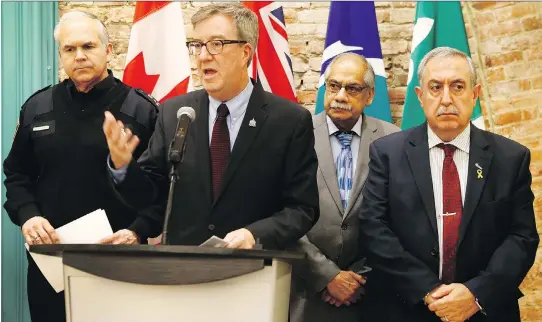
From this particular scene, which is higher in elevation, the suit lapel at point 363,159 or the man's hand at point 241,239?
the suit lapel at point 363,159

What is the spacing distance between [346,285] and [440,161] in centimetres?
62

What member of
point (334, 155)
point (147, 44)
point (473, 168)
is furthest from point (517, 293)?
point (147, 44)

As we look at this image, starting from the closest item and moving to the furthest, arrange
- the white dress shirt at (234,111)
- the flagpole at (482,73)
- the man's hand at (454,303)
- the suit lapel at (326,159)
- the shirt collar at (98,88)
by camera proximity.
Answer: the man's hand at (454,303) < the white dress shirt at (234,111) < the shirt collar at (98,88) < the suit lapel at (326,159) < the flagpole at (482,73)

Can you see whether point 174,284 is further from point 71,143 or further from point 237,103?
point 71,143

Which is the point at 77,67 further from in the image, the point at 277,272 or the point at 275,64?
the point at 277,272

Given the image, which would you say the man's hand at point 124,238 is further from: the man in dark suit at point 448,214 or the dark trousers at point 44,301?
the man in dark suit at point 448,214

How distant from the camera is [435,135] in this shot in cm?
282

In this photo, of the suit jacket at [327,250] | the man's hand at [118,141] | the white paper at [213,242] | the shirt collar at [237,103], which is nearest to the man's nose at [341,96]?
the suit jacket at [327,250]

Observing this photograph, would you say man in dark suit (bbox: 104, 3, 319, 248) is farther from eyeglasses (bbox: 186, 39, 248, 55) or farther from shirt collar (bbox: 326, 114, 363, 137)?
shirt collar (bbox: 326, 114, 363, 137)

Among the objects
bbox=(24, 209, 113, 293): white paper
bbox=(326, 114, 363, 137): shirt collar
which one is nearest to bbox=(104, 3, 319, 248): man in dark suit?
bbox=(24, 209, 113, 293): white paper

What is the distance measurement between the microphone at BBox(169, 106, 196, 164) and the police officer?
36.1 inches

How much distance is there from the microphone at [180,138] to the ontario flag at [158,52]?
70.6 inches

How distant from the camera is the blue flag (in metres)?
3.91

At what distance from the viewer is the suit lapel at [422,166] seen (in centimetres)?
269
